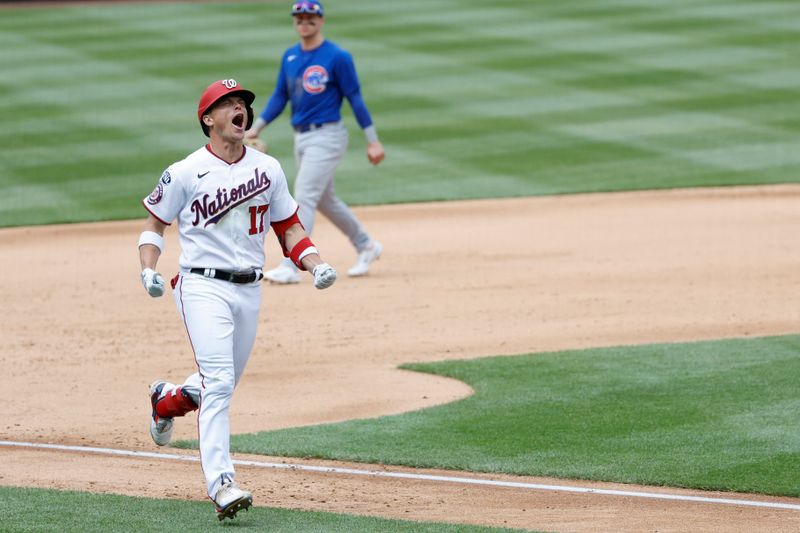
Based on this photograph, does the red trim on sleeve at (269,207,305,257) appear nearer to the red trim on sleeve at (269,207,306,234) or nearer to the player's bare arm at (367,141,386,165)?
the red trim on sleeve at (269,207,306,234)

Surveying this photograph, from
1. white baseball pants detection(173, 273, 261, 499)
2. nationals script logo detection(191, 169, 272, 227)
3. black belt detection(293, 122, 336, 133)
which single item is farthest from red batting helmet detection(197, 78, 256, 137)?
black belt detection(293, 122, 336, 133)

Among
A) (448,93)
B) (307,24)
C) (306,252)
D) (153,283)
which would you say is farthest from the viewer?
(448,93)

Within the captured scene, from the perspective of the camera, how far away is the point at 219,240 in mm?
6633

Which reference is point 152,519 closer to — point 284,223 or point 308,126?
point 284,223

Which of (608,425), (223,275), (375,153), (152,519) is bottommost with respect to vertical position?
(608,425)

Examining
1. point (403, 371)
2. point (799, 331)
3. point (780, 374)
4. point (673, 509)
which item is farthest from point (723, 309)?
point (673, 509)

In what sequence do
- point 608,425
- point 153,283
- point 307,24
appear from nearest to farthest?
point 153,283
point 608,425
point 307,24

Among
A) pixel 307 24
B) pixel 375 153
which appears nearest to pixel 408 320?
pixel 375 153

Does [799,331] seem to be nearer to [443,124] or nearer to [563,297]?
[563,297]

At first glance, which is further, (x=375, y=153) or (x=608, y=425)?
(x=375, y=153)

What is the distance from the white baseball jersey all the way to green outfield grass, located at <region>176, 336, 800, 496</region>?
1509 mm

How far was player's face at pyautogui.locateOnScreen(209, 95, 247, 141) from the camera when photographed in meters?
6.63

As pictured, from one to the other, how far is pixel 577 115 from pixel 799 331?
986cm

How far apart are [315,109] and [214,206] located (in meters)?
5.31
